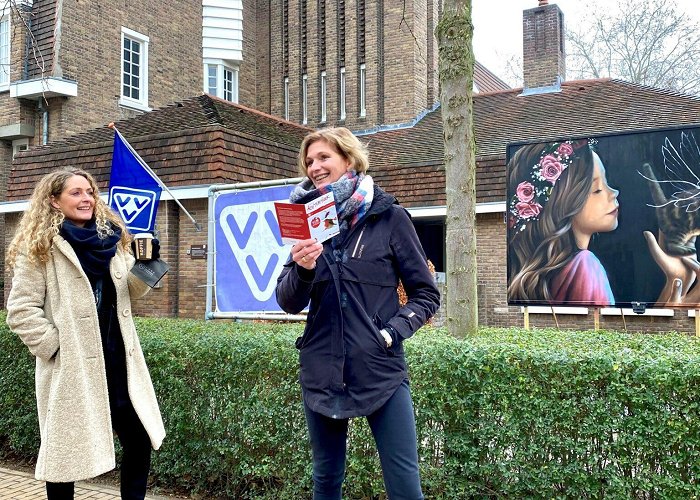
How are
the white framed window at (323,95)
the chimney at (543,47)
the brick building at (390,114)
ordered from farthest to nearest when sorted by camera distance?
1. the white framed window at (323,95)
2. the chimney at (543,47)
3. the brick building at (390,114)

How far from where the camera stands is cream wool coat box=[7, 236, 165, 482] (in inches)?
133

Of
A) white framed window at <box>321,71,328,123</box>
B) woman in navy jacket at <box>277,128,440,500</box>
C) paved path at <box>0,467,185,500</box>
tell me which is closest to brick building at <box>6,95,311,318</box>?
paved path at <box>0,467,185,500</box>

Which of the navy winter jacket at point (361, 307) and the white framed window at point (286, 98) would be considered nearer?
the navy winter jacket at point (361, 307)

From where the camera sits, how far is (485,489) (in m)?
3.80

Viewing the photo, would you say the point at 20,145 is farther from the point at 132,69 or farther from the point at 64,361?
the point at 64,361

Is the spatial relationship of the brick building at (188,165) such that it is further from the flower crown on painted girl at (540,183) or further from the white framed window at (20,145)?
the flower crown on painted girl at (540,183)

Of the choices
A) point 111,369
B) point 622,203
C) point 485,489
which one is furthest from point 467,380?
point 622,203

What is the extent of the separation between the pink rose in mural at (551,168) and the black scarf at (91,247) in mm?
7145

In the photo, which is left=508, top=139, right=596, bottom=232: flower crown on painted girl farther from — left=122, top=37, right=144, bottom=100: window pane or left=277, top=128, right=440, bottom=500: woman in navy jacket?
left=122, top=37, right=144, bottom=100: window pane

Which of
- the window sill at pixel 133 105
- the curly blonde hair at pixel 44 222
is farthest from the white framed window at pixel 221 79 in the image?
the curly blonde hair at pixel 44 222

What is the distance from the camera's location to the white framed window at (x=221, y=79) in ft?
78.3

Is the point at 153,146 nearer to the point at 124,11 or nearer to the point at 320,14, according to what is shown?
→ the point at 124,11

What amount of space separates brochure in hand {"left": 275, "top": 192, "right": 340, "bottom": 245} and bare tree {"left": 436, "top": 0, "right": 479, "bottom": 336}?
257 centimetres

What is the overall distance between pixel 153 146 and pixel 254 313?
324 inches
